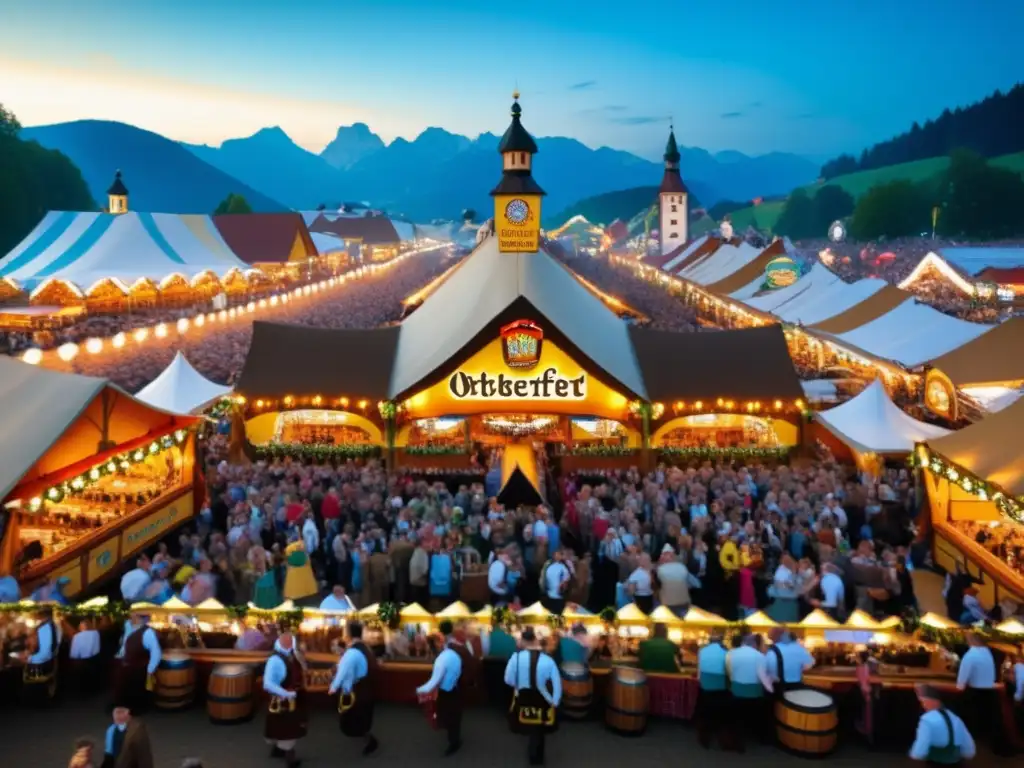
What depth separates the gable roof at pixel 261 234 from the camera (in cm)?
4812

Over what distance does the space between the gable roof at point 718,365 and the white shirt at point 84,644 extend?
10.7 meters

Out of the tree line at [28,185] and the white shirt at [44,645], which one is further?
the tree line at [28,185]

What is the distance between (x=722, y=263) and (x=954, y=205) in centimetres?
4229

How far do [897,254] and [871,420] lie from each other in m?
59.8

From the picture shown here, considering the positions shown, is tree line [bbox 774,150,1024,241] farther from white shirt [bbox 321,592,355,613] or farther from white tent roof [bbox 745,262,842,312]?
white shirt [bbox 321,592,355,613]

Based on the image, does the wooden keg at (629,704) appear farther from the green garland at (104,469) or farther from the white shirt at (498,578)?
the green garland at (104,469)

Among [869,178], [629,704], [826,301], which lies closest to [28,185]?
[826,301]

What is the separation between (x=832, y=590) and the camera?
8242mm

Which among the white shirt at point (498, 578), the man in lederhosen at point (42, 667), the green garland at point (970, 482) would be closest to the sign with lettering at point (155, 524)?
the man in lederhosen at point (42, 667)

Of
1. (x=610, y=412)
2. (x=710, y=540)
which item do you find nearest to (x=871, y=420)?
(x=610, y=412)

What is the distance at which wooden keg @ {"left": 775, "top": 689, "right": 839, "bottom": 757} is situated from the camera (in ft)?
20.6

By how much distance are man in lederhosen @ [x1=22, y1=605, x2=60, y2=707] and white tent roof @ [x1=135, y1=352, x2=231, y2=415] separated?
9.22m

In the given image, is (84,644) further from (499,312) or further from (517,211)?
(517,211)

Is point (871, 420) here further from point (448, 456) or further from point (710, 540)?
point (448, 456)
